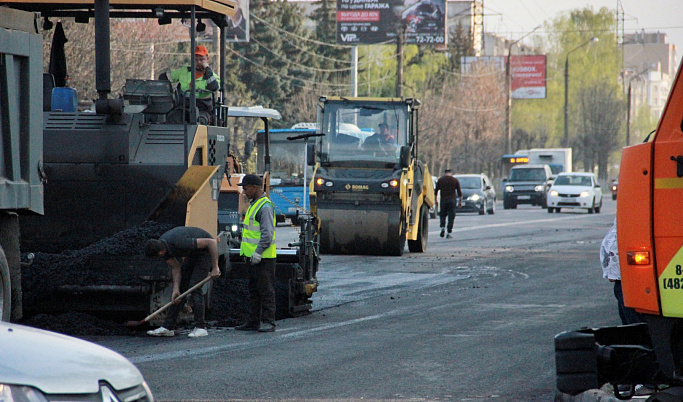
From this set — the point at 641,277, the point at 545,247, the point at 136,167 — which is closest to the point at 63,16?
the point at 136,167

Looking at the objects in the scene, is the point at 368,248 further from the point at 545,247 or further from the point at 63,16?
the point at 63,16

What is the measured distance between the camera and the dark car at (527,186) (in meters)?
48.5

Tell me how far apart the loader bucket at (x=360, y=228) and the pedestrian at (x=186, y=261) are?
375 inches

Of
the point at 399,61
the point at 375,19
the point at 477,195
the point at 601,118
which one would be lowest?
the point at 477,195

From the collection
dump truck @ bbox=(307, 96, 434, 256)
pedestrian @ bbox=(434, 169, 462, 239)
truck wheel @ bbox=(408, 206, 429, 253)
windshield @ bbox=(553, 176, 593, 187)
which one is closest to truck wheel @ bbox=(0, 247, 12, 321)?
dump truck @ bbox=(307, 96, 434, 256)

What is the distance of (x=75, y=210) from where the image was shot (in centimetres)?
1061

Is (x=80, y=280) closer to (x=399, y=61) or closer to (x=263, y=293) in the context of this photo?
(x=263, y=293)

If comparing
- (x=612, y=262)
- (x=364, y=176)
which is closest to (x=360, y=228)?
(x=364, y=176)

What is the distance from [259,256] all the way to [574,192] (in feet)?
107

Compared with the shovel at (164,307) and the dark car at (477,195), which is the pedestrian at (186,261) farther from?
the dark car at (477,195)

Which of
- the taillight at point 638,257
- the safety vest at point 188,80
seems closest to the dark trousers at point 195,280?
the safety vest at point 188,80

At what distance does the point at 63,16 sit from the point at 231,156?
3.14 m

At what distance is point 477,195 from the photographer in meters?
42.2

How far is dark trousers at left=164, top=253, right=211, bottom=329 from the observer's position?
33.3 feet
